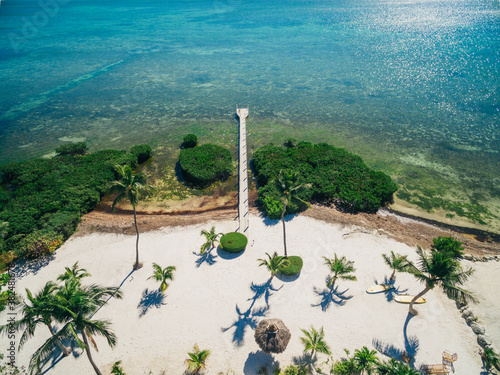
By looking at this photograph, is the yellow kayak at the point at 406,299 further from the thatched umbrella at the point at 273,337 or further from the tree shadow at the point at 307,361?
the thatched umbrella at the point at 273,337

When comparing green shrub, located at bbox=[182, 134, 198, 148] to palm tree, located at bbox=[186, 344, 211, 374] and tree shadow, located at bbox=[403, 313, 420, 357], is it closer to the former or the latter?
palm tree, located at bbox=[186, 344, 211, 374]

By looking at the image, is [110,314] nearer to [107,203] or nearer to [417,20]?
[107,203]

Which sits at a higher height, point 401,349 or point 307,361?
point 401,349

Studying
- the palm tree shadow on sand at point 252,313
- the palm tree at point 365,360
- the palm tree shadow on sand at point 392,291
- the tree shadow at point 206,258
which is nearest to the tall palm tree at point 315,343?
the palm tree at point 365,360

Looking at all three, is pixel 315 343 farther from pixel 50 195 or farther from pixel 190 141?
pixel 190 141

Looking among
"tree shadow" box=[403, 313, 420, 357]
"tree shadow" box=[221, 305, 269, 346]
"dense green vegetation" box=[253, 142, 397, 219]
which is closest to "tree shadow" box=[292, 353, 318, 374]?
"tree shadow" box=[221, 305, 269, 346]

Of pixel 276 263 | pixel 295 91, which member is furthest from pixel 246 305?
pixel 295 91

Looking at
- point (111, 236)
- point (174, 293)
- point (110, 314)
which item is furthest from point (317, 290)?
point (111, 236)
